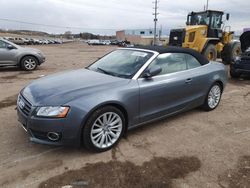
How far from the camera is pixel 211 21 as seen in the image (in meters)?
13.6

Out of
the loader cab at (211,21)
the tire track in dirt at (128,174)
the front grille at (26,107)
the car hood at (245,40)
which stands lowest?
the tire track in dirt at (128,174)

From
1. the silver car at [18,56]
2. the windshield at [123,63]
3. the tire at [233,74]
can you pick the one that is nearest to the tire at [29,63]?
the silver car at [18,56]

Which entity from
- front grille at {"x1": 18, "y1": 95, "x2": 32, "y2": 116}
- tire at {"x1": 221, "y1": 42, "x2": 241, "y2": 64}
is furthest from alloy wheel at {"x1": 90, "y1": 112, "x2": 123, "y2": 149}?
tire at {"x1": 221, "y1": 42, "x2": 241, "y2": 64}

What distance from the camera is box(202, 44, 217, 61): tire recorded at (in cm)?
1320

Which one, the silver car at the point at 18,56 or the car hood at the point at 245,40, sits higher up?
the car hood at the point at 245,40

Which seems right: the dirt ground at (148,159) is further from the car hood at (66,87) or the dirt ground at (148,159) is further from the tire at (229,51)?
the tire at (229,51)

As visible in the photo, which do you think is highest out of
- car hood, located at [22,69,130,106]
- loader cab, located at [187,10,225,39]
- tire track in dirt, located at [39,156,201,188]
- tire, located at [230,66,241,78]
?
loader cab, located at [187,10,225,39]

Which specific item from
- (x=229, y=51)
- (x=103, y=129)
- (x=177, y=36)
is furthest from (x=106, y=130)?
(x=229, y=51)

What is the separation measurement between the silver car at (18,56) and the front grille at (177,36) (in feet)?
21.6

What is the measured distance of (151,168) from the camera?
11.7ft

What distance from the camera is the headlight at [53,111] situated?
11.7 feet

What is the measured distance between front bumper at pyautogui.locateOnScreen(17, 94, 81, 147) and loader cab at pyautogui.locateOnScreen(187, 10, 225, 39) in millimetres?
11688

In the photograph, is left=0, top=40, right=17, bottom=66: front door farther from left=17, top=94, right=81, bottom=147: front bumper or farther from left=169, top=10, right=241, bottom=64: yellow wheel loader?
left=17, top=94, right=81, bottom=147: front bumper

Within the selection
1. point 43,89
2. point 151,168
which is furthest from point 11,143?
point 151,168
